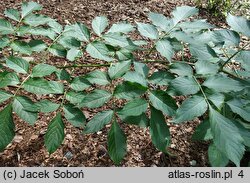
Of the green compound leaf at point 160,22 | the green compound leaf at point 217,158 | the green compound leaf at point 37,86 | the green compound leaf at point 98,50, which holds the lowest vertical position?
the green compound leaf at point 217,158

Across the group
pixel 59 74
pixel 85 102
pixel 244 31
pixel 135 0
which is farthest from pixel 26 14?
pixel 135 0

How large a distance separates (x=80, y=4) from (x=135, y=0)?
0.49 meters

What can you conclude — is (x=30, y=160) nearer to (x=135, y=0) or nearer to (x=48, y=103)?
(x=48, y=103)

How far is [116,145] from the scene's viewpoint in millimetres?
1211

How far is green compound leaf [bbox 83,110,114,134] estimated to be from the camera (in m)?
1.21

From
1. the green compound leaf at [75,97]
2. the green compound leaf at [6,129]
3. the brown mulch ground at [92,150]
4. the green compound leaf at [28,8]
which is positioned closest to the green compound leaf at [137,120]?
the green compound leaf at [75,97]

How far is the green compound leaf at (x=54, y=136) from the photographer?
1.24 meters

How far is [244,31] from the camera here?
1.31m

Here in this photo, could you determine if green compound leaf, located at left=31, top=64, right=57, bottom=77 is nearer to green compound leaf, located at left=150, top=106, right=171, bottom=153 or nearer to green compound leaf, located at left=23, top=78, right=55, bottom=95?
green compound leaf, located at left=23, top=78, right=55, bottom=95

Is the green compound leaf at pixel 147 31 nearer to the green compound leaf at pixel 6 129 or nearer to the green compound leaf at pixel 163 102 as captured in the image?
the green compound leaf at pixel 163 102

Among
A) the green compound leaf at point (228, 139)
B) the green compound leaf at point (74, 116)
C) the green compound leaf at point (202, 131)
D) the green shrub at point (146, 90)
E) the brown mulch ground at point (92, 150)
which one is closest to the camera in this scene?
the green compound leaf at point (228, 139)

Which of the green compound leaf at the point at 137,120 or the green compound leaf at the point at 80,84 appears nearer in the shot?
the green compound leaf at the point at 137,120

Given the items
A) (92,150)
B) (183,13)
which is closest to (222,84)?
(183,13)

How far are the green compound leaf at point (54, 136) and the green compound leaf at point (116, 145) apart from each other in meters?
0.19
